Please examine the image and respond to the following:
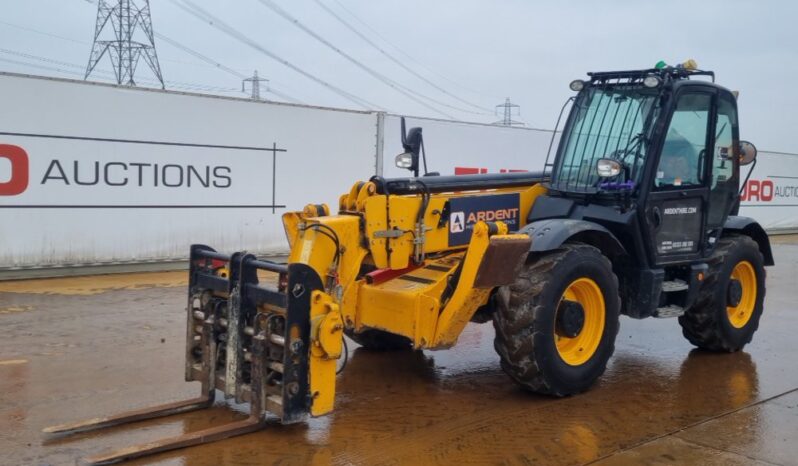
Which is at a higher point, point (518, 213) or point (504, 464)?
point (518, 213)

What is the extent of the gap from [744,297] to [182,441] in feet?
18.0

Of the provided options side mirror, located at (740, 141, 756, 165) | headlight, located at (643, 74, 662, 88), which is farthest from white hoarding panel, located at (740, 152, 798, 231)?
headlight, located at (643, 74, 662, 88)

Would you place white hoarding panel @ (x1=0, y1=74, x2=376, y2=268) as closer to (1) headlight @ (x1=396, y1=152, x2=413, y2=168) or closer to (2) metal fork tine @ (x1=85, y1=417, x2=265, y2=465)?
(1) headlight @ (x1=396, y1=152, x2=413, y2=168)

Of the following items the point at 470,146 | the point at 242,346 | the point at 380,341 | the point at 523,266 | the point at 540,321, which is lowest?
the point at 380,341

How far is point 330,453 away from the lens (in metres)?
4.59

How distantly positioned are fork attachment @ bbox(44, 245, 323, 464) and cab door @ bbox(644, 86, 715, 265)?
316 cm

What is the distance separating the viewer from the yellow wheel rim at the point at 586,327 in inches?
234

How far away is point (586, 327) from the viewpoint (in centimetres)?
605

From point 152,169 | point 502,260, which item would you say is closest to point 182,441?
point 502,260

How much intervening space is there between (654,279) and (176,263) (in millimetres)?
7968

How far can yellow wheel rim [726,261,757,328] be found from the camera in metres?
7.57

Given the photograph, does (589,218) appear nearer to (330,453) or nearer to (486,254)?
(486,254)

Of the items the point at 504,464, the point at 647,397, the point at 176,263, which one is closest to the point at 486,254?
the point at 504,464

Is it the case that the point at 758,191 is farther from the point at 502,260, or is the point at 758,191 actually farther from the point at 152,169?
the point at 502,260
